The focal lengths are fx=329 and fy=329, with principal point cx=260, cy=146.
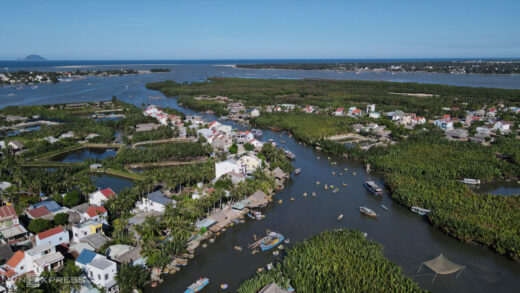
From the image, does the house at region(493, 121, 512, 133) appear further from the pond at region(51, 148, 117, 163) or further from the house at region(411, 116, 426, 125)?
the pond at region(51, 148, 117, 163)

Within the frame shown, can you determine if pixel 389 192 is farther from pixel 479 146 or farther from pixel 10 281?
pixel 10 281

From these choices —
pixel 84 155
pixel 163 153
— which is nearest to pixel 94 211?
pixel 163 153

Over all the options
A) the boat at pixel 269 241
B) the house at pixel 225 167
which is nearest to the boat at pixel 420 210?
the boat at pixel 269 241

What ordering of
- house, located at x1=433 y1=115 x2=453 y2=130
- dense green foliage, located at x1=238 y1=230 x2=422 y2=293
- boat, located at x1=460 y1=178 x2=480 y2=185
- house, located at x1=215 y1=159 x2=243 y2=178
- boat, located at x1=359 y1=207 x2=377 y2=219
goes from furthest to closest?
house, located at x1=433 y1=115 x2=453 y2=130
boat, located at x1=460 y1=178 x2=480 y2=185
house, located at x1=215 y1=159 x2=243 y2=178
boat, located at x1=359 y1=207 x2=377 y2=219
dense green foliage, located at x1=238 y1=230 x2=422 y2=293

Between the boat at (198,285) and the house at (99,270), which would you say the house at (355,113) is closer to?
the boat at (198,285)

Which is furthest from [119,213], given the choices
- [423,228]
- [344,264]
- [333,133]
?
[333,133]

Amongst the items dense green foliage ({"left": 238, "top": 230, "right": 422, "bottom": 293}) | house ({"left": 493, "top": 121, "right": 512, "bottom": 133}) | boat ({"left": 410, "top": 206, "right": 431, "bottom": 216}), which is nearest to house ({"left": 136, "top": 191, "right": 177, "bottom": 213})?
dense green foliage ({"left": 238, "top": 230, "right": 422, "bottom": 293})
